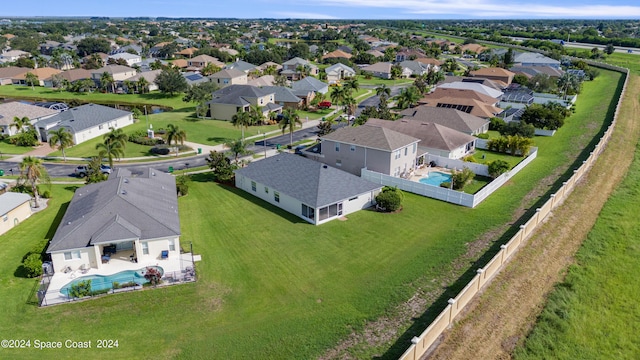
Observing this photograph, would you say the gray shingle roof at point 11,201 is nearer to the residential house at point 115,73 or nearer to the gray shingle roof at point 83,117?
the gray shingle roof at point 83,117

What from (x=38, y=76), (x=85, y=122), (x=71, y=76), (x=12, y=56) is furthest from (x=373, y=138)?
(x=12, y=56)

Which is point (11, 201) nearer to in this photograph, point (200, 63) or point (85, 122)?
point (85, 122)

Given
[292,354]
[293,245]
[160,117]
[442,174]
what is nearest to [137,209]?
[293,245]

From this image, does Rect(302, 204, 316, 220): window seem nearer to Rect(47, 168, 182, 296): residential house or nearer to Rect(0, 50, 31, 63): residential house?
Rect(47, 168, 182, 296): residential house

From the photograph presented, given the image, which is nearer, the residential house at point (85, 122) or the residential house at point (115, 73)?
the residential house at point (85, 122)

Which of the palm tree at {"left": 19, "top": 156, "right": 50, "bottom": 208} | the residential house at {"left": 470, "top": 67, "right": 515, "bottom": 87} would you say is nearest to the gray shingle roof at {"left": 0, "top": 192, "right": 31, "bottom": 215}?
the palm tree at {"left": 19, "top": 156, "right": 50, "bottom": 208}

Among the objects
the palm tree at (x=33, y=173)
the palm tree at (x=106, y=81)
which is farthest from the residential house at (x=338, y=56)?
the palm tree at (x=33, y=173)

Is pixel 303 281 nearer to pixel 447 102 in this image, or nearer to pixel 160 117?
pixel 447 102
